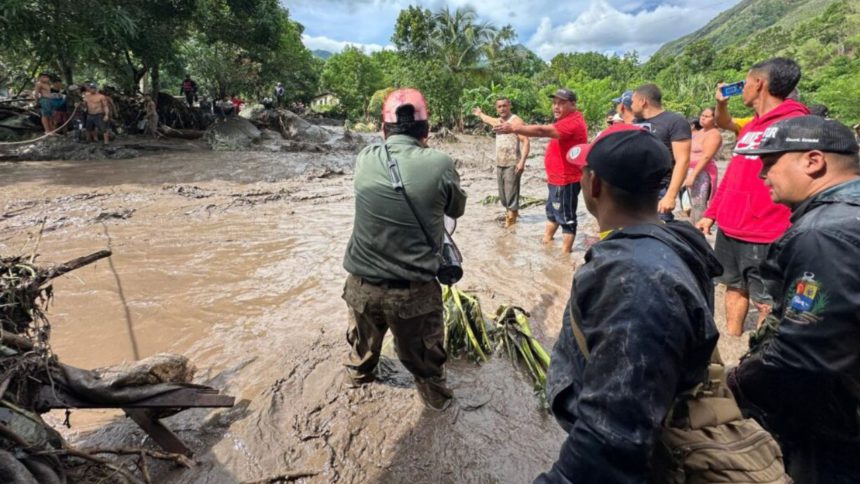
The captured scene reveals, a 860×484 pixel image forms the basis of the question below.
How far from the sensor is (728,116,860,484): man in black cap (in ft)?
4.49

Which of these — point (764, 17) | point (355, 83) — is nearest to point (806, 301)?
point (355, 83)

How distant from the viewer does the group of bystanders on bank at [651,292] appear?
1.04m

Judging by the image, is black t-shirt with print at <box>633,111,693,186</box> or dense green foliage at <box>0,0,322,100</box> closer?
black t-shirt with print at <box>633,111,693,186</box>

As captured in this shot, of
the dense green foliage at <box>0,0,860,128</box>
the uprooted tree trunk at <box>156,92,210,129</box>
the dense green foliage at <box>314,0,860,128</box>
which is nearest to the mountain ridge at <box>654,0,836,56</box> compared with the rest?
the dense green foliage at <box>0,0,860,128</box>

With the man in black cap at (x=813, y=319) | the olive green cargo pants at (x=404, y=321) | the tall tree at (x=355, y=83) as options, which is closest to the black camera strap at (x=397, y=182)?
the olive green cargo pants at (x=404, y=321)

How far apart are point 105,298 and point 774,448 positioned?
5328 millimetres

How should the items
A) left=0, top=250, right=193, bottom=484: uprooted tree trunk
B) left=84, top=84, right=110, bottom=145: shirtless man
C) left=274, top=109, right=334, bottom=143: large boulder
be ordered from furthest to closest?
left=274, top=109, right=334, bottom=143: large boulder, left=84, top=84, right=110, bottom=145: shirtless man, left=0, top=250, right=193, bottom=484: uprooted tree trunk

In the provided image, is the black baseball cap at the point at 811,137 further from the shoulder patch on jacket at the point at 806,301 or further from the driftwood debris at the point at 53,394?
the driftwood debris at the point at 53,394

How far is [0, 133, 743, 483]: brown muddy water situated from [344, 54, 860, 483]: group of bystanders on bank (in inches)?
16.6

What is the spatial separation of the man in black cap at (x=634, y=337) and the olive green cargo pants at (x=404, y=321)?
55.1 inches

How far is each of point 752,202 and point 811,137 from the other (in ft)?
4.93

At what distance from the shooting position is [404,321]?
257 cm

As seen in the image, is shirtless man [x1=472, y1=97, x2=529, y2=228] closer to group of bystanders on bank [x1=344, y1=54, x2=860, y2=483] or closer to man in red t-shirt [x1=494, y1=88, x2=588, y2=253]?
man in red t-shirt [x1=494, y1=88, x2=588, y2=253]

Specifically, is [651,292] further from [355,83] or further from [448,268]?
[355,83]
